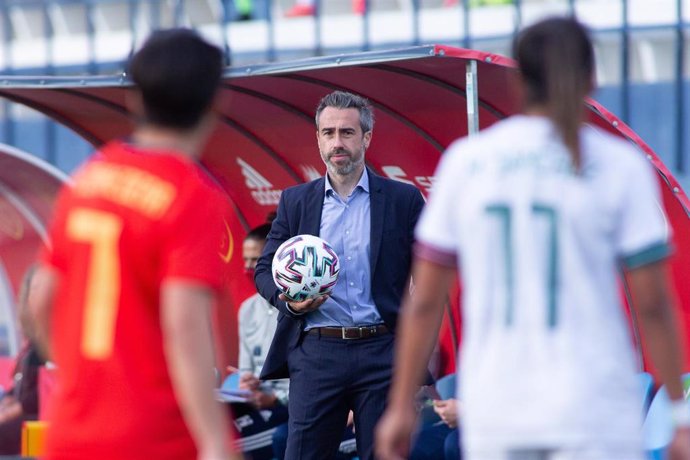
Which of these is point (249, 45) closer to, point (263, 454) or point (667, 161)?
point (667, 161)

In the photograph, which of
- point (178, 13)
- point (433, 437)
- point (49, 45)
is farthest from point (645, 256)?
point (49, 45)

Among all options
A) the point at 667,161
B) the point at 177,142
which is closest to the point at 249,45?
the point at 667,161

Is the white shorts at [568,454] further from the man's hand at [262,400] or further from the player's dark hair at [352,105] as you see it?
the man's hand at [262,400]

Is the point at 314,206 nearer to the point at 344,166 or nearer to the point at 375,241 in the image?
the point at 344,166

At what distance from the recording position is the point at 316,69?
7.20 metres

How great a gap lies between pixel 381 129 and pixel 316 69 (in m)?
1.32

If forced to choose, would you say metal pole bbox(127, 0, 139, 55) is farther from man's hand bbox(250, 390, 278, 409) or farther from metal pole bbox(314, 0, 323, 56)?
man's hand bbox(250, 390, 278, 409)

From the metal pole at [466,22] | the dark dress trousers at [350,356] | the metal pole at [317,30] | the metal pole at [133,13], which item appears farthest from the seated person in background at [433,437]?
the metal pole at [133,13]

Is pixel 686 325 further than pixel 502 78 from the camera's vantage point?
Yes

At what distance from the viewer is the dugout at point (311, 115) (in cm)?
684

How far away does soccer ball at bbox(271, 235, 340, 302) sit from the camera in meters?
6.09

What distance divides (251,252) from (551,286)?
608cm

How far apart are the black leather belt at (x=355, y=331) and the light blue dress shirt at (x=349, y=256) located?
0.09 ft

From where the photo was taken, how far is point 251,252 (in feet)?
29.8
